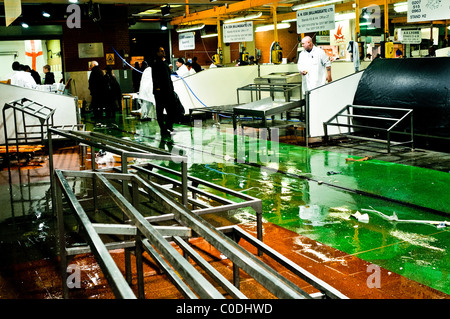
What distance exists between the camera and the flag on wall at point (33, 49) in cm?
2483

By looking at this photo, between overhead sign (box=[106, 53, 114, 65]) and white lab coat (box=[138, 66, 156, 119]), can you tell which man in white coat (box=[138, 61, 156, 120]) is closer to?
white lab coat (box=[138, 66, 156, 119])

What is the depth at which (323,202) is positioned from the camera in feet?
19.0

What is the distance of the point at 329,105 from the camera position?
9.86m

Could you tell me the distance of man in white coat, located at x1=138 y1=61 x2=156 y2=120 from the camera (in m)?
13.9

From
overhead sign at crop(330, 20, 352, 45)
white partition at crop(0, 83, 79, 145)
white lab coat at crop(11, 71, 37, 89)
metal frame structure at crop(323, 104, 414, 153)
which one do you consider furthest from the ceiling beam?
white lab coat at crop(11, 71, 37, 89)

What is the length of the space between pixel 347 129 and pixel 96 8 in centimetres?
922

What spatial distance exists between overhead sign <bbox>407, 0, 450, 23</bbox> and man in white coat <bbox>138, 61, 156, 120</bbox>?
274 inches

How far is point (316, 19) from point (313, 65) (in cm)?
124

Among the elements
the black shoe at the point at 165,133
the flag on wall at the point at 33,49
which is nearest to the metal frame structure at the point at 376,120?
the black shoe at the point at 165,133

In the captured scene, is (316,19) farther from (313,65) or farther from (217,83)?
(217,83)

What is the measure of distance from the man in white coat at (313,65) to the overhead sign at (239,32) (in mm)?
3793

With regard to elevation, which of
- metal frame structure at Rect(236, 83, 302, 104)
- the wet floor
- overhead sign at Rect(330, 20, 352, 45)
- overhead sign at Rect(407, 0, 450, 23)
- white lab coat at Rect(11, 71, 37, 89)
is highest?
overhead sign at Rect(330, 20, 352, 45)

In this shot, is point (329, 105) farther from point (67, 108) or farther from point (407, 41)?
point (407, 41)

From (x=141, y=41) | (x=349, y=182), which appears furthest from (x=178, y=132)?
(x=141, y=41)
